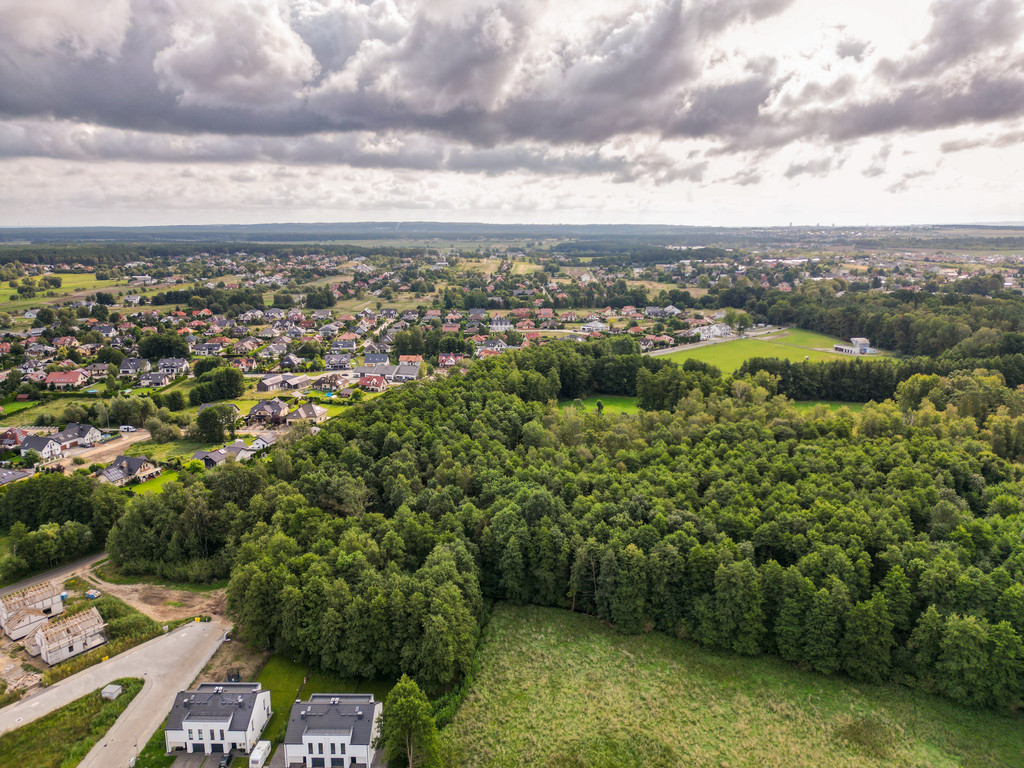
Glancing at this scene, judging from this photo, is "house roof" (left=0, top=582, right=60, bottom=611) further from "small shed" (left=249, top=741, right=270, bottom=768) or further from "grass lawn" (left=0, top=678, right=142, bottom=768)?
"small shed" (left=249, top=741, right=270, bottom=768)

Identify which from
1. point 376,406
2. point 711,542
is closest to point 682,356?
point 376,406

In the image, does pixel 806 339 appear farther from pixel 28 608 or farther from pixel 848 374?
pixel 28 608

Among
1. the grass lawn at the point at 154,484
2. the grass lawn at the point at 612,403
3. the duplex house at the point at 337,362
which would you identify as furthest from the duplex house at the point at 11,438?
the grass lawn at the point at 612,403

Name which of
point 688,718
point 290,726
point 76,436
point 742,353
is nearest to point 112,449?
point 76,436

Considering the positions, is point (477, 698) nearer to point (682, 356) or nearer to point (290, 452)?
point (290, 452)

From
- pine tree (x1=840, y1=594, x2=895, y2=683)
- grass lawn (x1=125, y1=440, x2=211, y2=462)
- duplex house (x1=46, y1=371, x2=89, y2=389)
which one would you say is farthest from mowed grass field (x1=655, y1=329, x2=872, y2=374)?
duplex house (x1=46, y1=371, x2=89, y2=389)

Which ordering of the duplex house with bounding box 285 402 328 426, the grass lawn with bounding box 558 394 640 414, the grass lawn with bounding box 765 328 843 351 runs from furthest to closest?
the grass lawn with bounding box 765 328 843 351 < the grass lawn with bounding box 558 394 640 414 < the duplex house with bounding box 285 402 328 426

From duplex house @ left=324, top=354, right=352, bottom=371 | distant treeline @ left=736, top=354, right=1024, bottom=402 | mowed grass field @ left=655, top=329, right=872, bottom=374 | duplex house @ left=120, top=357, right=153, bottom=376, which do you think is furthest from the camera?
duplex house @ left=324, top=354, right=352, bottom=371
